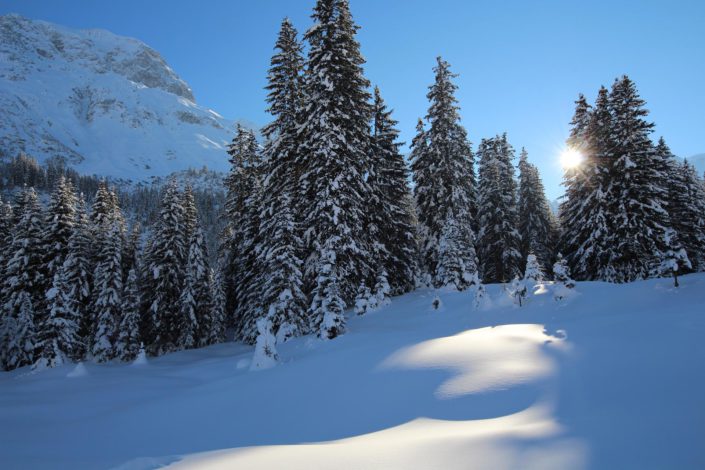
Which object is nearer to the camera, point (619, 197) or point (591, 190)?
point (619, 197)

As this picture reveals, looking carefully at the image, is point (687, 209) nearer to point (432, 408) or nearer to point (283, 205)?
point (283, 205)

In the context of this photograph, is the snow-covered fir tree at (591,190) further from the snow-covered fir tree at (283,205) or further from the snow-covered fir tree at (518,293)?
the snow-covered fir tree at (283,205)

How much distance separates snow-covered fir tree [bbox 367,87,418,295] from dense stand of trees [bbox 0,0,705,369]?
0.40 feet

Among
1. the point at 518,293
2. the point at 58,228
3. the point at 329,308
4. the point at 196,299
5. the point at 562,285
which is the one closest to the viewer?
the point at 562,285

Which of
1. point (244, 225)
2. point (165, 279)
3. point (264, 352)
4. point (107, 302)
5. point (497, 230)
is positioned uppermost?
point (244, 225)

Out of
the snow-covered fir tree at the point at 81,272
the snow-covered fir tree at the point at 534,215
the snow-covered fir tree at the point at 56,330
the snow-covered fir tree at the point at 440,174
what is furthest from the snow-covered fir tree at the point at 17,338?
the snow-covered fir tree at the point at 534,215

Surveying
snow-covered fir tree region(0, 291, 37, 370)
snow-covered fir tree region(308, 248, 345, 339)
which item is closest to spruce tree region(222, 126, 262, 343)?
snow-covered fir tree region(308, 248, 345, 339)

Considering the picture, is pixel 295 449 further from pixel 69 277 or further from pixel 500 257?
pixel 69 277

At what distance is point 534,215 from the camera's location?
3916 centimetres

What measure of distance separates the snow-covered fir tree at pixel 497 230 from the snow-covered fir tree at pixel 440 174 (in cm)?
444

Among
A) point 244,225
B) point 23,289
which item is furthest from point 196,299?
point 23,289

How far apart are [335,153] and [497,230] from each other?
1897 centimetres

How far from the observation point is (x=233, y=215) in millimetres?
30203

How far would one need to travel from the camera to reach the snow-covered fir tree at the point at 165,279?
31.6m
